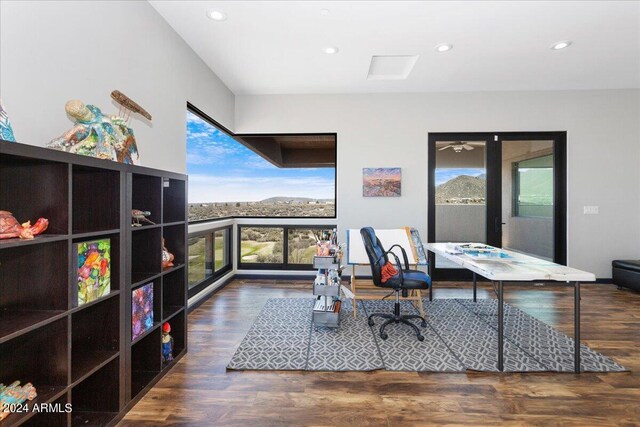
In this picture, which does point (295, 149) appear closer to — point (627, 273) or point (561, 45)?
point (561, 45)

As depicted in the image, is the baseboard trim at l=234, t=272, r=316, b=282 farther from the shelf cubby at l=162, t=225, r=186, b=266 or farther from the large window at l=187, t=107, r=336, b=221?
the shelf cubby at l=162, t=225, r=186, b=266

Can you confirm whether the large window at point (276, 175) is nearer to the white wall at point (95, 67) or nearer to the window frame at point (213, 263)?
the window frame at point (213, 263)

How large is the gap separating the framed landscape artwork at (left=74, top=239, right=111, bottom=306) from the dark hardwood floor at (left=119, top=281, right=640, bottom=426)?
0.86m

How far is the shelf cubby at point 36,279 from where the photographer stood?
150cm

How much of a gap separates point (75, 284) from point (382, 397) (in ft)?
6.52

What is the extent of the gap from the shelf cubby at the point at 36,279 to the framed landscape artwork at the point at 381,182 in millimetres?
4087

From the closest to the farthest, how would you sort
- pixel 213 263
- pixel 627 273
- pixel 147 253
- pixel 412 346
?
pixel 147 253, pixel 412 346, pixel 627 273, pixel 213 263

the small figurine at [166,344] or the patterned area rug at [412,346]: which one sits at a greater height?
the small figurine at [166,344]

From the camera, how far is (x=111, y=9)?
2283mm

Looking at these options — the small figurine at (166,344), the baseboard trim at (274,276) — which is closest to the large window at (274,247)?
the baseboard trim at (274,276)

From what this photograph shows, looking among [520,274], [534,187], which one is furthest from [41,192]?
[534,187]

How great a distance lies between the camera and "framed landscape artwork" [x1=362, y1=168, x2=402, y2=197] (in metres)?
4.99

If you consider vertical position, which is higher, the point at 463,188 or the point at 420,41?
the point at 420,41

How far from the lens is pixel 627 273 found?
449 centimetres
